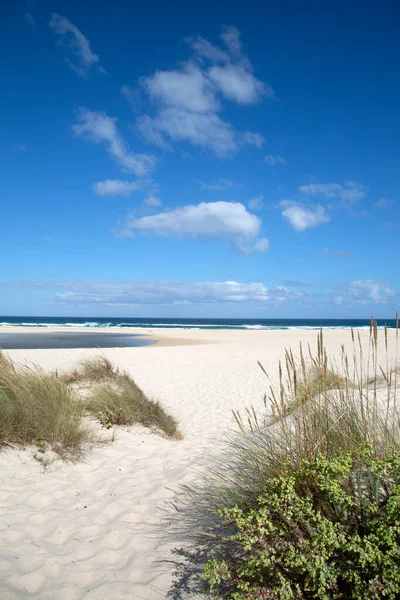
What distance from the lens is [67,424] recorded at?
511 centimetres

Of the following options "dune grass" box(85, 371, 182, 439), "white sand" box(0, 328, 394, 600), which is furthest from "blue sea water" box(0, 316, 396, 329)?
"white sand" box(0, 328, 394, 600)

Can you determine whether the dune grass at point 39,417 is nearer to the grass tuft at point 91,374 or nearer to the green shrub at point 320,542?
the grass tuft at point 91,374

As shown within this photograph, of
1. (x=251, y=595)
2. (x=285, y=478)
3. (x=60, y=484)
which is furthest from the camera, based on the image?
(x=60, y=484)

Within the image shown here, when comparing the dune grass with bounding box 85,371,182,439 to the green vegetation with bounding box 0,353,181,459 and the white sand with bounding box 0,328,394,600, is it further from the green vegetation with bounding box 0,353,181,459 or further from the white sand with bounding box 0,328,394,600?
the white sand with bounding box 0,328,394,600

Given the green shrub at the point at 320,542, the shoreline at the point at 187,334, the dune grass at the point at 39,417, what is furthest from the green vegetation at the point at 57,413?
the shoreline at the point at 187,334

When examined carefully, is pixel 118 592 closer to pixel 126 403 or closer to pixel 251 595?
pixel 251 595

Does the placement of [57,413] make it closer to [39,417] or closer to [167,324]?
[39,417]


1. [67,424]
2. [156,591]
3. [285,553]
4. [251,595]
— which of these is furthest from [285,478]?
[67,424]

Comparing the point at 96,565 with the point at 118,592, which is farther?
the point at 96,565

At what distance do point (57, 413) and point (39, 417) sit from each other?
251mm

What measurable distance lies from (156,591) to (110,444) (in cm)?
321

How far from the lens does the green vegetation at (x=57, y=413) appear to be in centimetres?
489

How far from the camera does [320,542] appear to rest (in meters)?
2.18

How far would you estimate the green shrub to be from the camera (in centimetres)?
203
